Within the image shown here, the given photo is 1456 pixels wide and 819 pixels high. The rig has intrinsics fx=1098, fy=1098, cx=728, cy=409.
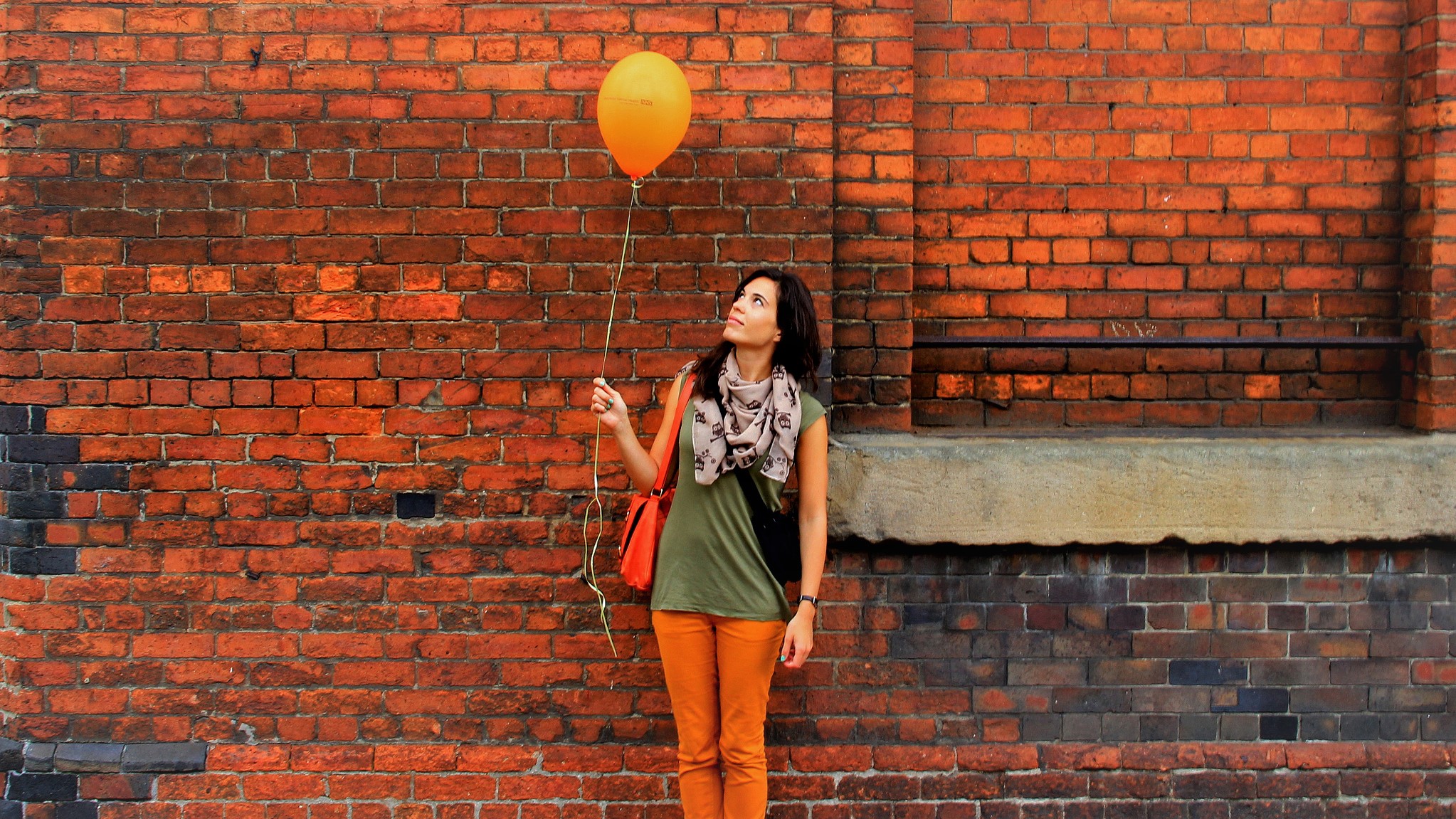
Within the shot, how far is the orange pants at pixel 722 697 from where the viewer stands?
122 inches

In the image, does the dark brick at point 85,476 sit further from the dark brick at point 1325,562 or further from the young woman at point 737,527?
the dark brick at point 1325,562

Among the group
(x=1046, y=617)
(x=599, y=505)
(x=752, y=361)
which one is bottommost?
(x=1046, y=617)

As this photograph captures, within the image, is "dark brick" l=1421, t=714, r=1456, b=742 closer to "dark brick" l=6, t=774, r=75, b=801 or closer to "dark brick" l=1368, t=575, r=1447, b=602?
"dark brick" l=1368, t=575, r=1447, b=602

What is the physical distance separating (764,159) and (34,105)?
7.81ft

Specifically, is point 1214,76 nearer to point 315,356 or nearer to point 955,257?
point 955,257

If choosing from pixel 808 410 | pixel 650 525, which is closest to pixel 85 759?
pixel 650 525

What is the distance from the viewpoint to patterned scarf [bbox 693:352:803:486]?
3.03 meters

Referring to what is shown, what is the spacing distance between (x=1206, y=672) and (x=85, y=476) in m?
3.80

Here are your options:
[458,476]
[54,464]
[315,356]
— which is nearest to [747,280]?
[458,476]

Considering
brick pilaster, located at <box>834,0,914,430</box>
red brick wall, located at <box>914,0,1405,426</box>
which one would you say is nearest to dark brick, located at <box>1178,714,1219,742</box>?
red brick wall, located at <box>914,0,1405,426</box>

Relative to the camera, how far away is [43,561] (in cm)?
363

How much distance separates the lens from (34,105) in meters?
3.57

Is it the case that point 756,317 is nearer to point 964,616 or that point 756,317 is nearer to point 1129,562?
point 964,616

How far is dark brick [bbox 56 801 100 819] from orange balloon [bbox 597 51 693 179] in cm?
276
